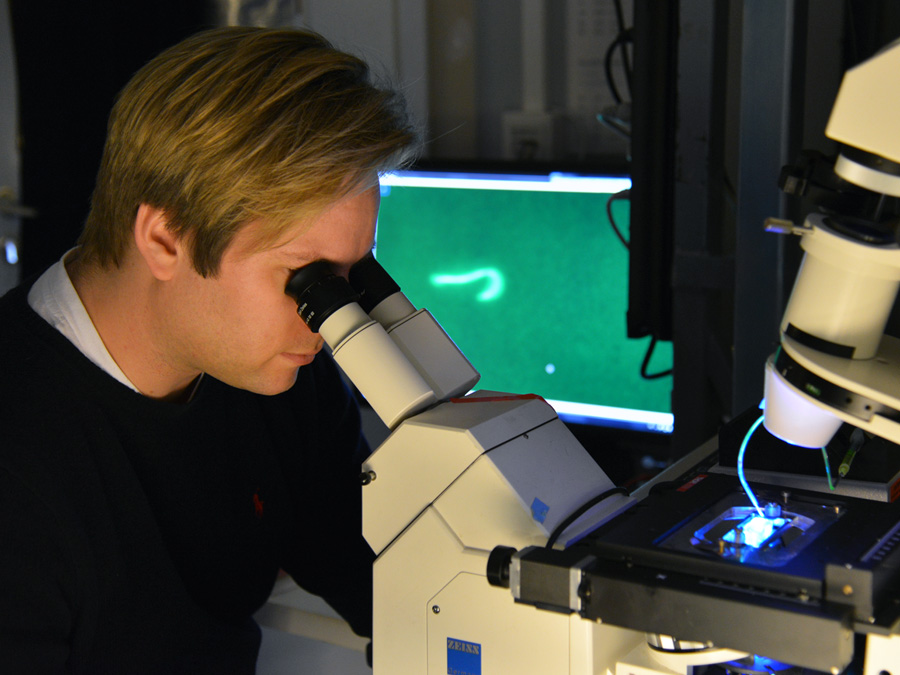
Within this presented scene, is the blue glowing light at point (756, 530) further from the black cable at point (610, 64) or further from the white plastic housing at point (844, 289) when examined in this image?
the black cable at point (610, 64)

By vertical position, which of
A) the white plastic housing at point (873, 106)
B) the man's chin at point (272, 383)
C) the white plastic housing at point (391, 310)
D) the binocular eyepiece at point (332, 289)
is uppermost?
the white plastic housing at point (873, 106)

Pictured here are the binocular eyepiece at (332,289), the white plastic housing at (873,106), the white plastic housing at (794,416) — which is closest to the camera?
the white plastic housing at (873,106)

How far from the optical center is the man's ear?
101cm

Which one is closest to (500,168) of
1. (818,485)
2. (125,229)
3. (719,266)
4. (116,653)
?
(719,266)

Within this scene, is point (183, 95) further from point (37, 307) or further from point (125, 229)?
point (37, 307)

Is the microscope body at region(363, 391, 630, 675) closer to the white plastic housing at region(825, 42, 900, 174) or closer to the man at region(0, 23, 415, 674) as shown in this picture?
the man at region(0, 23, 415, 674)

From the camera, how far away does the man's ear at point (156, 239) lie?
3.33 feet

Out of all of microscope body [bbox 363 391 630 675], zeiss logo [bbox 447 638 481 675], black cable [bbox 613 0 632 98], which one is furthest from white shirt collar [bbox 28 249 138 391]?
black cable [bbox 613 0 632 98]

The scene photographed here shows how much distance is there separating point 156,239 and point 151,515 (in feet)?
1.07

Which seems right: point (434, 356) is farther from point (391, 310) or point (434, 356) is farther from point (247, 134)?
point (247, 134)

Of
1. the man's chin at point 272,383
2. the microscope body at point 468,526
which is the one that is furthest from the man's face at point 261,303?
the microscope body at point 468,526

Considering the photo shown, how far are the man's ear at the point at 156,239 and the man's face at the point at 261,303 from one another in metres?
0.03

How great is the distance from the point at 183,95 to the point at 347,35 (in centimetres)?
129

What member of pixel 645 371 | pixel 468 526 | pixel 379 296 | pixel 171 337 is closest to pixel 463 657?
pixel 468 526
